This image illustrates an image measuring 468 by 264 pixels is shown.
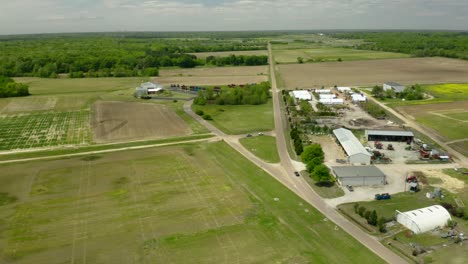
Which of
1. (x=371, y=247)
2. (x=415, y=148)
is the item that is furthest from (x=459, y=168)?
(x=371, y=247)

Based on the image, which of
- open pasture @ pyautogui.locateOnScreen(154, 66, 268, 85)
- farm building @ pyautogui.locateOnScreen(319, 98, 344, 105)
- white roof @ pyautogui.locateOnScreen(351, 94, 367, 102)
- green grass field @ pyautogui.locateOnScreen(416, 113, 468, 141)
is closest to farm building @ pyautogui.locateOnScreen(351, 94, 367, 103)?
white roof @ pyautogui.locateOnScreen(351, 94, 367, 102)

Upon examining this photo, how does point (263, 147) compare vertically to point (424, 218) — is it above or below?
above

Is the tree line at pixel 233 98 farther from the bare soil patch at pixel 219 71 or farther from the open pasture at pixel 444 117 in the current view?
the bare soil patch at pixel 219 71

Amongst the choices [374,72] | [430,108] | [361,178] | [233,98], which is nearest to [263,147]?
[361,178]

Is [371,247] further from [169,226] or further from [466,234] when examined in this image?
[169,226]

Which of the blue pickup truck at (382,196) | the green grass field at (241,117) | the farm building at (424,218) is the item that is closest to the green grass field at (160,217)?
the farm building at (424,218)

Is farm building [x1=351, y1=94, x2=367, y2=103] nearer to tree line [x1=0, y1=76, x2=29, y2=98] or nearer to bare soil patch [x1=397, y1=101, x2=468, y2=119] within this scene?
bare soil patch [x1=397, y1=101, x2=468, y2=119]

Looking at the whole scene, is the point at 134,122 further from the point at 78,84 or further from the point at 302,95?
the point at 78,84
